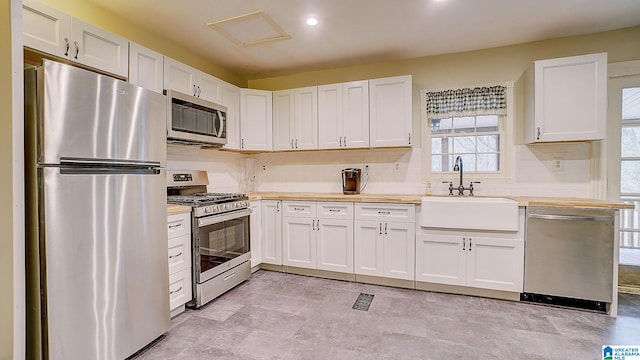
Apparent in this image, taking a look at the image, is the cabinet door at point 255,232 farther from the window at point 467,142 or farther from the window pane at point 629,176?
the window pane at point 629,176

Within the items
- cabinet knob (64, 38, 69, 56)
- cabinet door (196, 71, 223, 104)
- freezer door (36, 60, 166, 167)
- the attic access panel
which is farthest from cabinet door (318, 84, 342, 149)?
cabinet knob (64, 38, 69, 56)

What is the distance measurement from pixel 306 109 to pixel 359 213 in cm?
145

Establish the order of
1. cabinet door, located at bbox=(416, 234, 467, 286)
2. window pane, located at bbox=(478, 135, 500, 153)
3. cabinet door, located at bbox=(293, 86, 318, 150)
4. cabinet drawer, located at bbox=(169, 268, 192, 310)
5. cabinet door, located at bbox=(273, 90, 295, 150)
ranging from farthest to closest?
cabinet door, located at bbox=(273, 90, 295, 150) < cabinet door, located at bbox=(293, 86, 318, 150) < window pane, located at bbox=(478, 135, 500, 153) < cabinet door, located at bbox=(416, 234, 467, 286) < cabinet drawer, located at bbox=(169, 268, 192, 310)

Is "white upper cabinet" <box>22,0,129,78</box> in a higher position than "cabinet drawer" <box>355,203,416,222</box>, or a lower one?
higher

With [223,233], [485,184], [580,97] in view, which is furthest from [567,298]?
[223,233]

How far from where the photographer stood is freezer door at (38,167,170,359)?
1.50 m

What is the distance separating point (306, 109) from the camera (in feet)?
11.9

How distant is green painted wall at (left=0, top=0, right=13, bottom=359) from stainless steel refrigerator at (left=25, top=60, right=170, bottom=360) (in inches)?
4.4

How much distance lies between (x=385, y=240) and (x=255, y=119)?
215 cm

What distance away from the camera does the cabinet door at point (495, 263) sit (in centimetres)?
262

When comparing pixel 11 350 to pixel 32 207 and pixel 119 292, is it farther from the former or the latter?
pixel 32 207

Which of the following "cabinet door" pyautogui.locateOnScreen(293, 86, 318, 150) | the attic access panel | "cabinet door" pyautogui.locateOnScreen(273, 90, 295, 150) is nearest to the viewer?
the attic access panel

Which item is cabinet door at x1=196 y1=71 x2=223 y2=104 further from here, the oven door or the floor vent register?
the floor vent register

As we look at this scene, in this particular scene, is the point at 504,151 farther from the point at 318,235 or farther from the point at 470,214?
the point at 318,235
